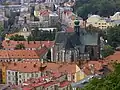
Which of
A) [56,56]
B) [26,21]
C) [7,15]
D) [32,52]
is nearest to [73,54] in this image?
[56,56]

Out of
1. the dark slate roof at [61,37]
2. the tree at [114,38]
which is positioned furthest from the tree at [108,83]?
the tree at [114,38]

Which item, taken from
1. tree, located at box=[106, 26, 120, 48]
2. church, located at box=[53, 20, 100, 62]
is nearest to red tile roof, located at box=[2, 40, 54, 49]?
church, located at box=[53, 20, 100, 62]

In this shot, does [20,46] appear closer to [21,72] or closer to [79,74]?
[21,72]

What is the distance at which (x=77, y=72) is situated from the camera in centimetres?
3684

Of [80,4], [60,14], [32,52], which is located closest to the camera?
[32,52]

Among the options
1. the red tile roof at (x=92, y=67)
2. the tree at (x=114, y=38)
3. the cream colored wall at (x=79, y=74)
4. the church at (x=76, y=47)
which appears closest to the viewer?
the cream colored wall at (x=79, y=74)

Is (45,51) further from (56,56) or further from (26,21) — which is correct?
(26,21)

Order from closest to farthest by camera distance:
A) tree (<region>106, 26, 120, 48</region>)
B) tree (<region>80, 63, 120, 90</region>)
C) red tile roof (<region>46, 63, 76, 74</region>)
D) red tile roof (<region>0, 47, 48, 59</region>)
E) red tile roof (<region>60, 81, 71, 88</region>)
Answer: tree (<region>80, 63, 120, 90</region>), red tile roof (<region>60, 81, 71, 88</region>), red tile roof (<region>46, 63, 76, 74</region>), red tile roof (<region>0, 47, 48, 59</region>), tree (<region>106, 26, 120, 48</region>)

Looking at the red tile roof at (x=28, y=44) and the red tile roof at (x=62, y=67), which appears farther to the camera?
the red tile roof at (x=28, y=44)

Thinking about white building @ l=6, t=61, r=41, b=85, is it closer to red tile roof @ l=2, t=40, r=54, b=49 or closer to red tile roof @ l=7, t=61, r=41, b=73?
red tile roof @ l=7, t=61, r=41, b=73

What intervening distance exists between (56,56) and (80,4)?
50718 mm

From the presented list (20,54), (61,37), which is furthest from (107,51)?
(20,54)

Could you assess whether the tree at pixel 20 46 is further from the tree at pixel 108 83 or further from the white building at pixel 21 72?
the tree at pixel 108 83

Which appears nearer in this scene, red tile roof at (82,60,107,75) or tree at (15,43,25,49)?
red tile roof at (82,60,107,75)
